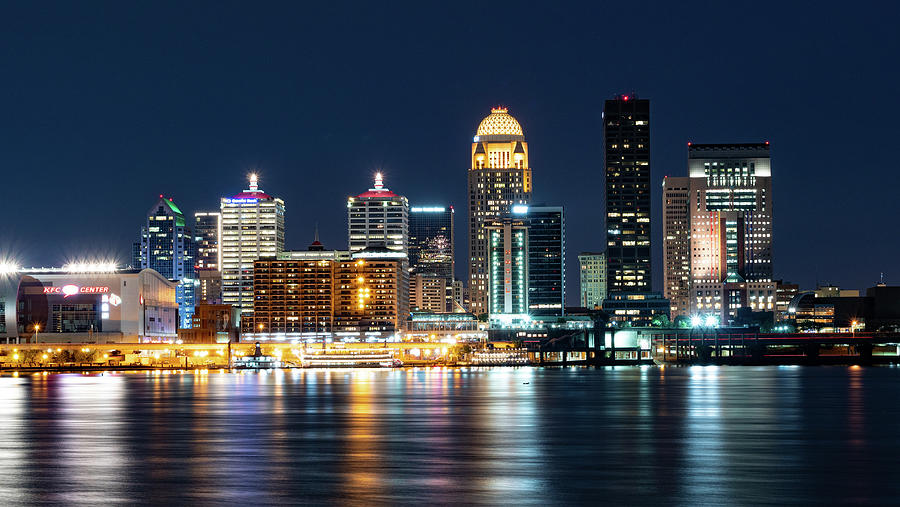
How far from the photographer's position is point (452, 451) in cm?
5462

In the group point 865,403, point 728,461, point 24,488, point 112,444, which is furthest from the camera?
point 865,403

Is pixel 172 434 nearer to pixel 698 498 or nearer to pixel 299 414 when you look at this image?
pixel 299 414

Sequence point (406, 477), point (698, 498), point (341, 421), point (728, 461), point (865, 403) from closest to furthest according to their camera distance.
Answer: point (698, 498) → point (406, 477) → point (728, 461) → point (341, 421) → point (865, 403)

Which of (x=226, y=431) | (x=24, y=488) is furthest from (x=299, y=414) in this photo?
(x=24, y=488)

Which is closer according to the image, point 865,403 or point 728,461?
point 728,461

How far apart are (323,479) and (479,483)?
601cm

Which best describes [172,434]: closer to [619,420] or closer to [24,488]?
[24,488]

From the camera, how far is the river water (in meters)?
40.1

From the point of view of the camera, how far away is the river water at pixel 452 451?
4006 centimetres

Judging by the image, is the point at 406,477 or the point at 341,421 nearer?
the point at 406,477

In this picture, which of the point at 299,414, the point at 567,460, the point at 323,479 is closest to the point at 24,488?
the point at 323,479

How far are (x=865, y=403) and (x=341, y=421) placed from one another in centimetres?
4682

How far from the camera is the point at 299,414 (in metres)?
82.4

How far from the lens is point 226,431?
6681cm
